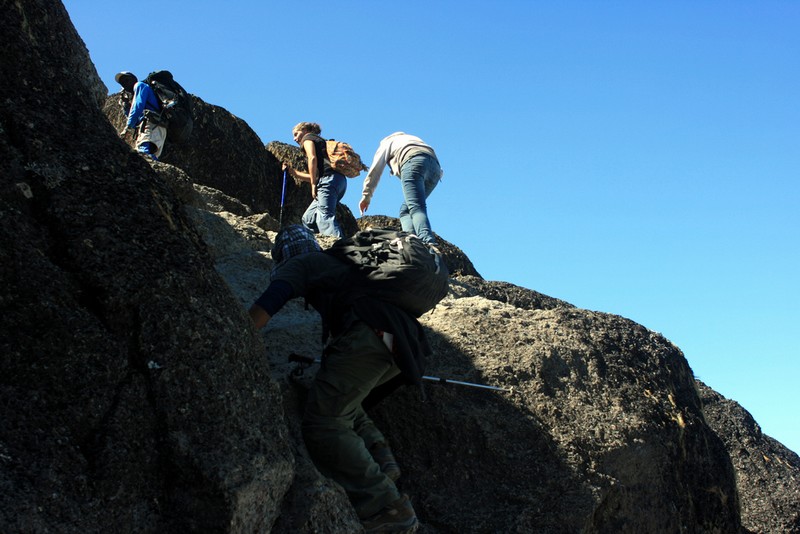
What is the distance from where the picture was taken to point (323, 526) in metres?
6.21

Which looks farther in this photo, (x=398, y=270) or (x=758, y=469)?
(x=758, y=469)

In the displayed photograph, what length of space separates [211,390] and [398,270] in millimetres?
1893

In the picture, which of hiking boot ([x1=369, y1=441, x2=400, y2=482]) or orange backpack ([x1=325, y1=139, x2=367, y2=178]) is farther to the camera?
orange backpack ([x1=325, y1=139, x2=367, y2=178])

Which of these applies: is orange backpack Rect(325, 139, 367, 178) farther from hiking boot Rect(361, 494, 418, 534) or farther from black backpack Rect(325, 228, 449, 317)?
hiking boot Rect(361, 494, 418, 534)

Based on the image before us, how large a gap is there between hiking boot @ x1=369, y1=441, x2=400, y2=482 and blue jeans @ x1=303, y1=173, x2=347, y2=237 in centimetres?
557

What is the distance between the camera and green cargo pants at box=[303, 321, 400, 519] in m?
6.95

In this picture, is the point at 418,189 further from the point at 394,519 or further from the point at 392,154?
the point at 394,519

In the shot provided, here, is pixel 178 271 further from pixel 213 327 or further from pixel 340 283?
pixel 340 283

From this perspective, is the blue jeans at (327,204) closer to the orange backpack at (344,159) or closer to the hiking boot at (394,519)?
the orange backpack at (344,159)

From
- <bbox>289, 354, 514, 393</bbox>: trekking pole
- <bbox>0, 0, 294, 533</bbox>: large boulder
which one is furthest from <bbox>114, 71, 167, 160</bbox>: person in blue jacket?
<bbox>0, 0, 294, 533</bbox>: large boulder

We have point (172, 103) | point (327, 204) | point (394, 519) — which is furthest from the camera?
point (172, 103)

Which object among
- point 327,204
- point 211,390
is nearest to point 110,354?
point 211,390

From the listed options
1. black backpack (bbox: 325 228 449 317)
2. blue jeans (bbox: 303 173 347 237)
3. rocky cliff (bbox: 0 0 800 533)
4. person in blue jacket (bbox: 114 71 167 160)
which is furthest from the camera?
person in blue jacket (bbox: 114 71 167 160)

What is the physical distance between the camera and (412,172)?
468 inches
